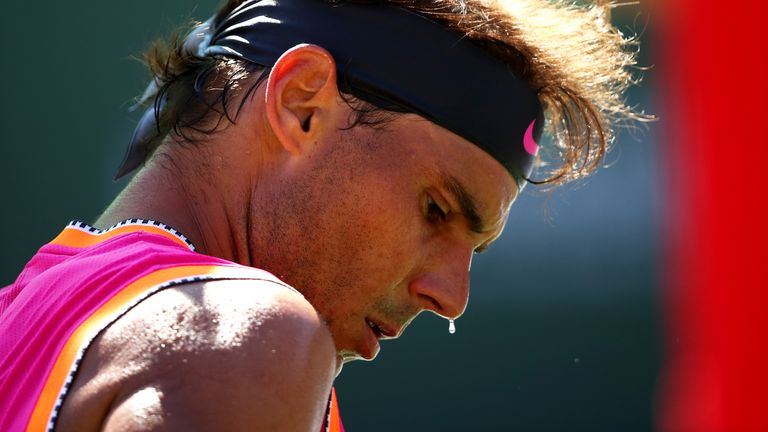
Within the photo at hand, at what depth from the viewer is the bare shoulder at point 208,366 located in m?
0.96

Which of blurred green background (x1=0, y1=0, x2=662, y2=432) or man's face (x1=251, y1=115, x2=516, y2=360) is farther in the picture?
blurred green background (x1=0, y1=0, x2=662, y2=432)

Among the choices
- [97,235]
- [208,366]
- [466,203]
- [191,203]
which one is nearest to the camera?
[208,366]

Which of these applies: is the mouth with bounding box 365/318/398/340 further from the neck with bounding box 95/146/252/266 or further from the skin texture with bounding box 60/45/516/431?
the neck with bounding box 95/146/252/266

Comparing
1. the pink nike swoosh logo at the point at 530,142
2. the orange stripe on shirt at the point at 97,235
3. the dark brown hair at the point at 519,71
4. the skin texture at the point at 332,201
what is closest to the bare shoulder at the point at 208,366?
the orange stripe on shirt at the point at 97,235

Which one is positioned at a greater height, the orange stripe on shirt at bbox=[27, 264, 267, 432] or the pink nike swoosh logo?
the orange stripe on shirt at bbox=[27, 264, 267, 432]

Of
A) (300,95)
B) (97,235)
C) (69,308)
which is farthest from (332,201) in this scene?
(69,308)

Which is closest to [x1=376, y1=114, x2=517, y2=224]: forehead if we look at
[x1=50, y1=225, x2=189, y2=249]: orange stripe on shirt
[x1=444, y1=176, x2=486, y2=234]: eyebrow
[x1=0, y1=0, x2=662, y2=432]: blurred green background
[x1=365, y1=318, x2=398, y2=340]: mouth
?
[x1=444, y1=176, x2=486, y2=234]: eyebrow

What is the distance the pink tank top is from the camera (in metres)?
1.08

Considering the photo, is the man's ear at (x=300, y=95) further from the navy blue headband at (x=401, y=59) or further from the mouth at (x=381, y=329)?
the mouth at (x=381, y=329)

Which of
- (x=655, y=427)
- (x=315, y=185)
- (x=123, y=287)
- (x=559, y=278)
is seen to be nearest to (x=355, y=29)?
(x=315, y=185)

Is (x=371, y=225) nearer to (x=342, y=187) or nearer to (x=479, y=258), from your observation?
(x=342, y=187)

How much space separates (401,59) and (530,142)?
1.11 ft

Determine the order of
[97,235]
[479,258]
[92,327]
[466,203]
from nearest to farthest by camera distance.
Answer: [92,327], [97,235], [466,203], [479,258]

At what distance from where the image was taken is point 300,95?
172 cm
